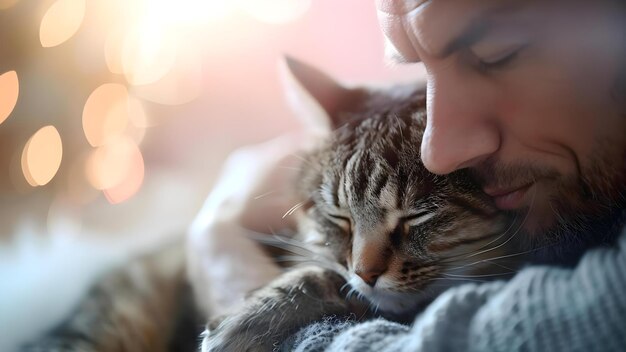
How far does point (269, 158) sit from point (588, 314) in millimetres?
762

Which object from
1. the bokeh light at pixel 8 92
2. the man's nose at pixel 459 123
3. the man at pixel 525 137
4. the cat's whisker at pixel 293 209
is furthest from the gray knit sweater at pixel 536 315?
the bokeh light at pixel 8 92

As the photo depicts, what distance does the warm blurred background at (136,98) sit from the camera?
1061mm

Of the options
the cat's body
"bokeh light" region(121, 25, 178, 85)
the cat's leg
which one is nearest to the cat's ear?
the cat's body

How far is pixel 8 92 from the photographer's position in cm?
102

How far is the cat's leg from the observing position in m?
0.68

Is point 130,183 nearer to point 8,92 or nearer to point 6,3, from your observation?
point 8,92

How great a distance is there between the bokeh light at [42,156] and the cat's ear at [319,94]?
1.73 ft

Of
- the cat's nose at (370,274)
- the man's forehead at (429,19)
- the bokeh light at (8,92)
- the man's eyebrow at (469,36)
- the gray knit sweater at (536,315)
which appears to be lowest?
the cat's nose at (370,274)

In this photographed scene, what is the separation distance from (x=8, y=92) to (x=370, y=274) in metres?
0.74

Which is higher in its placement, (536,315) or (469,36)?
(469,36)

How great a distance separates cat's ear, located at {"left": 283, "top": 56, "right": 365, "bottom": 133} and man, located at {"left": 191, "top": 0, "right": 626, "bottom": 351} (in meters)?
0.26

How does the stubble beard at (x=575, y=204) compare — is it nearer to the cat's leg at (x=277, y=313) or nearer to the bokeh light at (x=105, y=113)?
the cat's leg at (x=277, y=313)

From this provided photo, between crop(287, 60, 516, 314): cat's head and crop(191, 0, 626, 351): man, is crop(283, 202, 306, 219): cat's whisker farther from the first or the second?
crop(191, 0, 626, 351): man

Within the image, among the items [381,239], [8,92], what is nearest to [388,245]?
[381,239]
